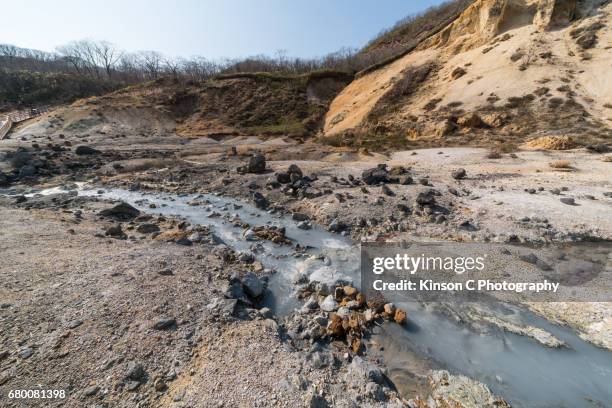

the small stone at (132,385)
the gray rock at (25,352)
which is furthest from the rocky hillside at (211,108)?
the small stone at (132,385)

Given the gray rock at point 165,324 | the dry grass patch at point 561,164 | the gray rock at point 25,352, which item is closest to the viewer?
the gray rock at point 25,352

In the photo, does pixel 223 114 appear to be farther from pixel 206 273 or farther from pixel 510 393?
pixel 510 393

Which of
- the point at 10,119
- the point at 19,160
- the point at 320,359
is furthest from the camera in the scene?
the point at 10,119

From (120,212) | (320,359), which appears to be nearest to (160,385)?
(320,359)

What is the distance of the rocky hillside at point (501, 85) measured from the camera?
778 inches

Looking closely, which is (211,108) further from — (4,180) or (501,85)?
(501,85)

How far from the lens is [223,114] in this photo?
132ft

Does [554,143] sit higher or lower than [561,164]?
higher

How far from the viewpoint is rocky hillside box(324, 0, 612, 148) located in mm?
19750

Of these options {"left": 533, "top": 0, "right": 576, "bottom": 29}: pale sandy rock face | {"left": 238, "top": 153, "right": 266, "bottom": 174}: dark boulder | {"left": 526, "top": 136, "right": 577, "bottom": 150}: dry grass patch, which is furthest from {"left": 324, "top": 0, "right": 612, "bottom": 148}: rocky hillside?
{"left": 238, "top": 153, "right": 266, "bottom": 174}: dark boulder

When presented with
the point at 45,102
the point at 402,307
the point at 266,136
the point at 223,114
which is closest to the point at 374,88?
the point at 266,136

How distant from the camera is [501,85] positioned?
77.5ft

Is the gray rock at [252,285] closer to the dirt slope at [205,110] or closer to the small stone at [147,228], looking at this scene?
the small stone at [147,228]

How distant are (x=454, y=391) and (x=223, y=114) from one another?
41.6 m
